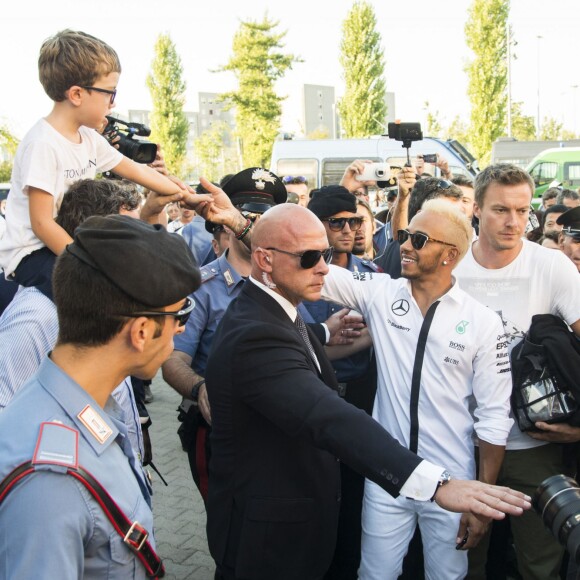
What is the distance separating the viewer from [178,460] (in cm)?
578

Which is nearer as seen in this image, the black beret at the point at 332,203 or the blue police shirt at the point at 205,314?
the blue police shirt at the point at 205,314

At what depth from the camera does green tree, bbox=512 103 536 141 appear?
146 feet

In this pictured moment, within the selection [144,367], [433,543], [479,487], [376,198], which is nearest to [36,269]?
[144,367]

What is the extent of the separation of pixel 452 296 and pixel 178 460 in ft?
12.3

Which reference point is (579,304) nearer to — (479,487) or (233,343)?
(479,487)

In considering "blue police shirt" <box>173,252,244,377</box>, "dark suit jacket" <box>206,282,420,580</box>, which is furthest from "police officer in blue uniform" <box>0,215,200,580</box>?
"blue police shirt" <box>173,252,244,377</box>

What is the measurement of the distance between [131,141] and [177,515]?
9.61ft

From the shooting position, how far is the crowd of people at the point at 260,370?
1434mm

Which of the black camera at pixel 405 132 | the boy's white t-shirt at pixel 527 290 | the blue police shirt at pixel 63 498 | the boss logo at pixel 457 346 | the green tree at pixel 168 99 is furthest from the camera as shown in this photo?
the green tree at pixel 168 99

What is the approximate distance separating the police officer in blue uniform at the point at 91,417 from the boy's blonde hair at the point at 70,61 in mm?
1167

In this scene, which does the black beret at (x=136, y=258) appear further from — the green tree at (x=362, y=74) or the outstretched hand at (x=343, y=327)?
the green tree at (x=362, y=74)

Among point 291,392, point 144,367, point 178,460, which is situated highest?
point 144,367

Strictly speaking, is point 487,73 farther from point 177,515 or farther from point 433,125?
point 177,515

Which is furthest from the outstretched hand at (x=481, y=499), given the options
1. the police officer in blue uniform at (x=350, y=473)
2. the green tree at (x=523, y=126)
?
the green tree at (x=523, y=126)
